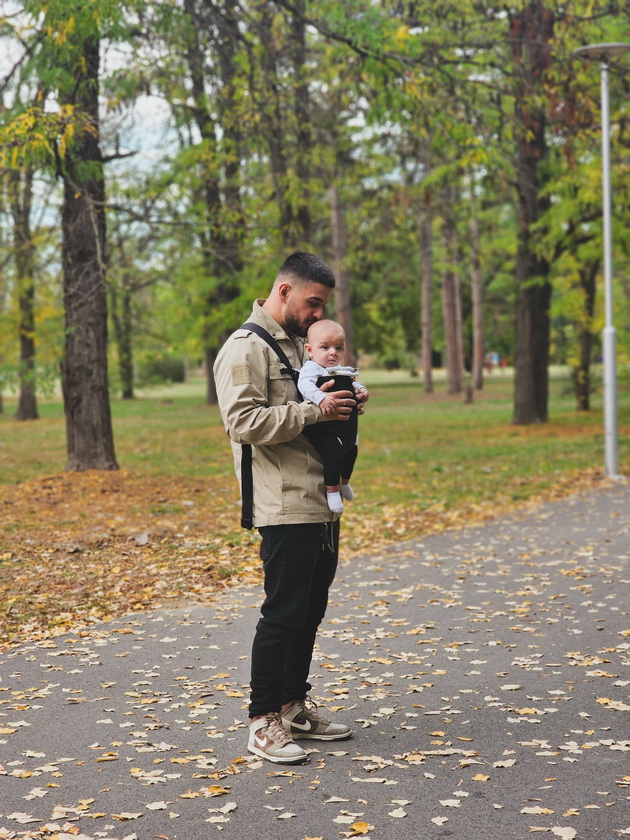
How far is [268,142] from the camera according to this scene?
15266 millimetres

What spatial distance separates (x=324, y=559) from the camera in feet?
14.7

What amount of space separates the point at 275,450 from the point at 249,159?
14.3 m

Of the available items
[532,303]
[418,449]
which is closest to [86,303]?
[418,449]

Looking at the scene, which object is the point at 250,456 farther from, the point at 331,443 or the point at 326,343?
the point at 326,343

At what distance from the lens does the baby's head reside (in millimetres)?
4148

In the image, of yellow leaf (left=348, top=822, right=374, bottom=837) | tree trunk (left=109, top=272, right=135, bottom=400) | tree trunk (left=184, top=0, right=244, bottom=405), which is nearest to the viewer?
yellow leaf (left=348, top=822, right=374, bottom=837)

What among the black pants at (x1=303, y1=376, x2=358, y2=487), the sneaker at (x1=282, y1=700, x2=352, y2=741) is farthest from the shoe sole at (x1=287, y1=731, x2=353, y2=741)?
the black pants at (x1=303, y1=376, x2=358, y2=487)

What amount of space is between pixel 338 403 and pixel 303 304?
495mm

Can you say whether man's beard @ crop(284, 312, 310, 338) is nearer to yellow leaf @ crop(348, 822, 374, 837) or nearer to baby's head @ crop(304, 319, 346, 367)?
baby's head @ crop(304, 319, 346, 367)

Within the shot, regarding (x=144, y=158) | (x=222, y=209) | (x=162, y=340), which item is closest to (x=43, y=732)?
(x=222, y=209)

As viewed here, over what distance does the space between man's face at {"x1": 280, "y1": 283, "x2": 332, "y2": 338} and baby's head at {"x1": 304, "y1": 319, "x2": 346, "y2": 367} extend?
130 millimetres

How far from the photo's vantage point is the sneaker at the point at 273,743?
4.24m

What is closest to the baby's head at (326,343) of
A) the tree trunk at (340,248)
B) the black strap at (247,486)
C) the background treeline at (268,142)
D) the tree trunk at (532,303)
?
the black strap at (247,486)

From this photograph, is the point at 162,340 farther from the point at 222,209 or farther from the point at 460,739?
the point at 460,739
